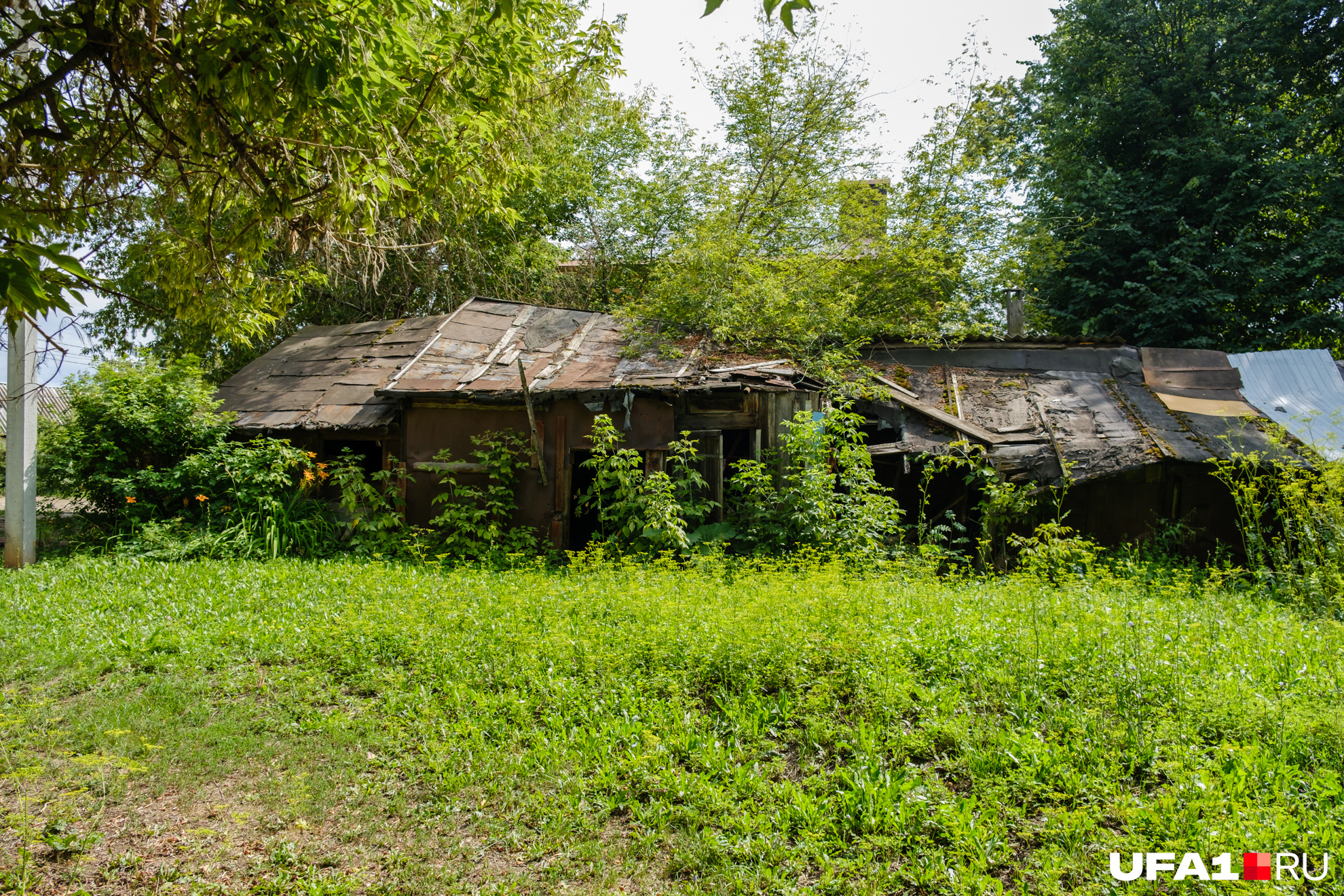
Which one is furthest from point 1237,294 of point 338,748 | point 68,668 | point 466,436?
point 68,668

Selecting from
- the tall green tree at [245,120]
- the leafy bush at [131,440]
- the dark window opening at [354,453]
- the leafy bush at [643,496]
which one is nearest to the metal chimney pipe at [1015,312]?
the leafy bush at [643,496]

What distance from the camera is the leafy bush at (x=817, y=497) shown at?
8.52m

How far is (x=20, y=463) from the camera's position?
9836 millimetres

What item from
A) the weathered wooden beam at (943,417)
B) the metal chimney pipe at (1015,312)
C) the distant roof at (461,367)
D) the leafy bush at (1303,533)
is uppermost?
the metal chimney pipe at (1015,312)

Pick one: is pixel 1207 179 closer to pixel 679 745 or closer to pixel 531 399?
pixel 531 399

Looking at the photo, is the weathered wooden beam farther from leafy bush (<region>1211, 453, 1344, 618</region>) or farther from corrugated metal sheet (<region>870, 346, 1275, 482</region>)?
leafy bush (<region>1211, 453, 1344, 618</region>)

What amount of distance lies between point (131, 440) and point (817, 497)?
367 inches

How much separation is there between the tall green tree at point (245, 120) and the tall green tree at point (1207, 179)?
1329 centimetres

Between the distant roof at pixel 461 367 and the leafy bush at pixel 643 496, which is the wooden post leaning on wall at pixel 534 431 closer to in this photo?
the distant roof at pixel 461 367

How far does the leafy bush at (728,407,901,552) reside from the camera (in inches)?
336

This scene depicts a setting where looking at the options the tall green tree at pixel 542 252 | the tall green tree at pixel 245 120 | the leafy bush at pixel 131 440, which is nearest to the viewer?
the tall green tree at pixel 245 120

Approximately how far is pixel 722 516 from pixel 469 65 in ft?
18.9

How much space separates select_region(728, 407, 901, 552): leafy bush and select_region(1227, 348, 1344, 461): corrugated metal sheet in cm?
533

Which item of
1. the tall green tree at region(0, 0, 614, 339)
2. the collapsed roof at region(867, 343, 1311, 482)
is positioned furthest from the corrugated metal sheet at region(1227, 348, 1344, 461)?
the tall green tree at region(0, 0, 614, 339)
